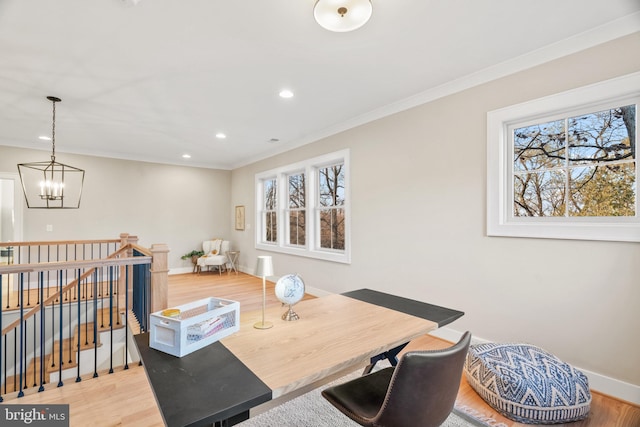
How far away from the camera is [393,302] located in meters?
2.01

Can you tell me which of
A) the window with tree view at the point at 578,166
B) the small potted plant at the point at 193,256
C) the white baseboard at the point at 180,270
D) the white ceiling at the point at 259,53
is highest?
the white ceiling at the point at 259,53

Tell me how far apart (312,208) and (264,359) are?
→ 378cm

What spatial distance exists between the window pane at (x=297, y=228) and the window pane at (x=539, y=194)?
3323 mm

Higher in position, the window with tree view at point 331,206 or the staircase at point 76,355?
the window with tree view at point 331,206

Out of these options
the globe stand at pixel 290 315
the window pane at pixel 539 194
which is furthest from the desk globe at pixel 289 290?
the window pane at pixel 539 194

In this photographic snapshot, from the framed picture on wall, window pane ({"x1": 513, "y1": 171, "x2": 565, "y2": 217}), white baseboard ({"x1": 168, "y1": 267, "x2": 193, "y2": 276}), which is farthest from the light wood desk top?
white baseboard ({"x1": 168, "y1": 267, "x2": 193, "y2": 276})

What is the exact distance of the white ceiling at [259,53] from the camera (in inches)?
77.5

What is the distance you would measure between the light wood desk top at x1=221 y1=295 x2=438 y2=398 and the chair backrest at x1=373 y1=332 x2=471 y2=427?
22 cm

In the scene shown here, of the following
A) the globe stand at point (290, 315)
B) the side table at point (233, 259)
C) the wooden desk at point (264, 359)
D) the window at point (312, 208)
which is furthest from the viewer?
the side table at point (233, 259)

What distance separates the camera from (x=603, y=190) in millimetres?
2258

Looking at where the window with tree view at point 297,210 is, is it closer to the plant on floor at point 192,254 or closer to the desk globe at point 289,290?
the plant on floor at point 192,254

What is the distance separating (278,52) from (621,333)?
3.23 metres

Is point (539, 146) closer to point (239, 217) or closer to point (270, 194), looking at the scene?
point (270, 194)

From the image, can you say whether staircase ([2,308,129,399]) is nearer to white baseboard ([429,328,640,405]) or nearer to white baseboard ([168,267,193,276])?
white baseboard ([168,267,193,276])
